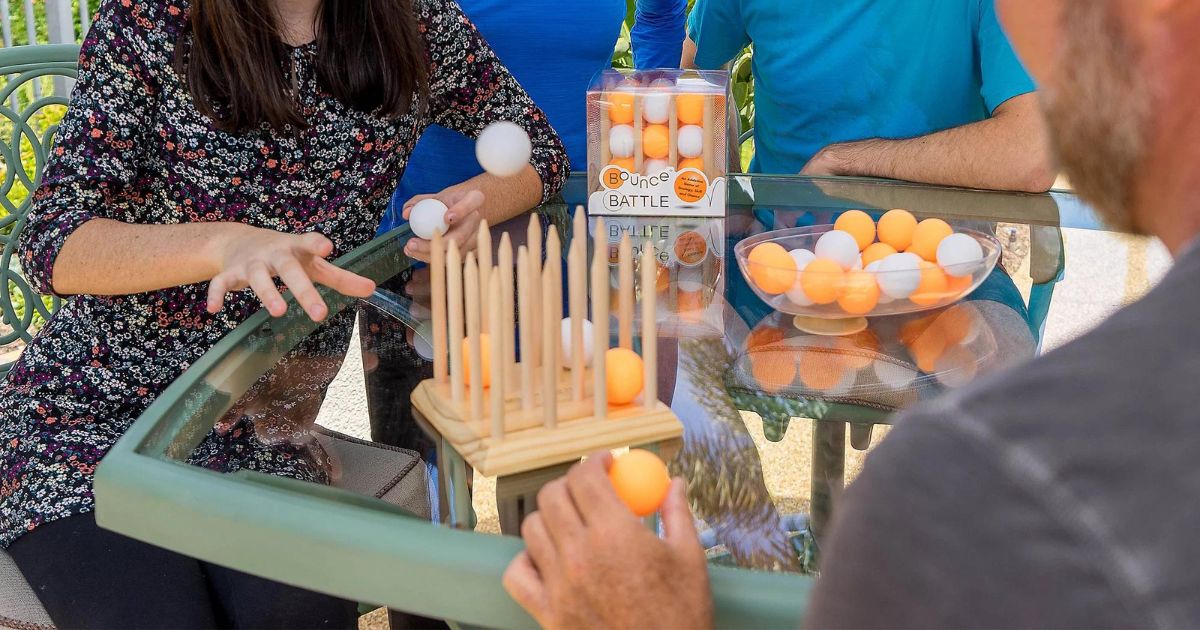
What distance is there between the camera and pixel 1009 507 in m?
0.49

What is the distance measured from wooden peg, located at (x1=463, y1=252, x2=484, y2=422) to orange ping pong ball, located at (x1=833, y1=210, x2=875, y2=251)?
668 mm

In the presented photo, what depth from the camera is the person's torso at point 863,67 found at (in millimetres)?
2199

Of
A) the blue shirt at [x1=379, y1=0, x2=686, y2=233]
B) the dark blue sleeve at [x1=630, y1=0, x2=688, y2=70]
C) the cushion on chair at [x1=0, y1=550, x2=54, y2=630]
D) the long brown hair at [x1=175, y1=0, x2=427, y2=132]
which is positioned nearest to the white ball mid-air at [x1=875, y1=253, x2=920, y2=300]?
the long brown hair at [x1=175, y1=0, x2=427, y2=132]

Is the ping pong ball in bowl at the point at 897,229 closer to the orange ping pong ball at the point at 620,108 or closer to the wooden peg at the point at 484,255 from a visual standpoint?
the orange ping pong ball at the point at 620,108

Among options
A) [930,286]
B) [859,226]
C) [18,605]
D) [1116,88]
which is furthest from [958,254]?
[18,605]

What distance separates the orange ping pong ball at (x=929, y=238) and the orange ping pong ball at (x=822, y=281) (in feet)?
0.58

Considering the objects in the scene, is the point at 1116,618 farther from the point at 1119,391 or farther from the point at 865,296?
the point at 865,296

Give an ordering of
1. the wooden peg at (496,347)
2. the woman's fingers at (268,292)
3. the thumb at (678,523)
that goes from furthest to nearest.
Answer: the woman's fingers at (268,292) → the wooden peg at (496,347) → the thumb at (678,523)

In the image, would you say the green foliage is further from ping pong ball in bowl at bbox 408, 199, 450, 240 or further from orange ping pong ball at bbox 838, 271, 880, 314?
orange ping pong ball at bbox 838, 271, 880, 314

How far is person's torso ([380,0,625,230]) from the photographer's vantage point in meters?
2.20

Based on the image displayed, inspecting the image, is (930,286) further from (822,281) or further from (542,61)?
(542,61)

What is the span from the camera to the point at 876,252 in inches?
57.4

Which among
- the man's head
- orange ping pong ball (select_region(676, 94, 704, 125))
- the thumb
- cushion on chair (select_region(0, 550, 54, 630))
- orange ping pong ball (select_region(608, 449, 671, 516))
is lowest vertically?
cushion on chair (select_region(0, 550, 54, 630))

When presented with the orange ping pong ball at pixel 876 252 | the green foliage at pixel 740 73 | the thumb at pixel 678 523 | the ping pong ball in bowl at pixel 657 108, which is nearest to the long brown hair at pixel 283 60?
the ping pong ball in bowl at pixel 657 108
